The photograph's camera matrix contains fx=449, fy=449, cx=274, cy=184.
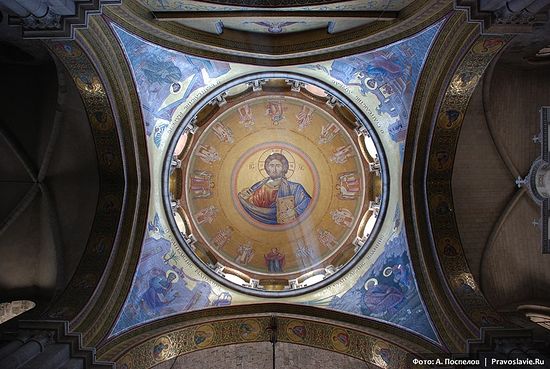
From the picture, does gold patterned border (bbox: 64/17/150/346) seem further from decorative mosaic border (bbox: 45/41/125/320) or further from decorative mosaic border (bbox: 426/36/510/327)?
decorative mosaic border (bbox: 426/36/510/327)

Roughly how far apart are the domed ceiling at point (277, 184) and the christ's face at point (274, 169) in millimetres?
37

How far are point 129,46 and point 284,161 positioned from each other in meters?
7.53

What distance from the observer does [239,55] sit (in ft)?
38.6

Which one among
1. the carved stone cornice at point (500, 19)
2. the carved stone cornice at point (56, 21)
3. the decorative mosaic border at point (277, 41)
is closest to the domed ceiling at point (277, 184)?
the decorative mosaic border at point (277, 41)

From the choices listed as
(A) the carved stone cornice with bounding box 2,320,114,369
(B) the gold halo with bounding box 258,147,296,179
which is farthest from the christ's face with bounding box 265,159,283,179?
(A) the carved stone cornice with bounding box 2,320,114,369

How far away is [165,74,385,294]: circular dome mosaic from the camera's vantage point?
14102 millimetres

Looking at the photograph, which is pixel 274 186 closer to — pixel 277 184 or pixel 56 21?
pixel 277 184

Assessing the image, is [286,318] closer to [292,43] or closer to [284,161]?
[284,161]

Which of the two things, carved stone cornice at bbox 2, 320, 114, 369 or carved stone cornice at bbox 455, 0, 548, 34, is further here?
carved stone cornice at bbox 2, 320, 114, 369

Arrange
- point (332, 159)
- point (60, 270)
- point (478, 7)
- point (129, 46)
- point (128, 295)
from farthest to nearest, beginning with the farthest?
point (332, 159) → point (60, 270) → point (128, 295) → point (129, 46) → point (478, 7)

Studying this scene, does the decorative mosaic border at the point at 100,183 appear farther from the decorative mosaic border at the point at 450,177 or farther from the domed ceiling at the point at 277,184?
the decorative mosaic border at the point at 450,177

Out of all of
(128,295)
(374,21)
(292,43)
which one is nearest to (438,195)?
(374,21)

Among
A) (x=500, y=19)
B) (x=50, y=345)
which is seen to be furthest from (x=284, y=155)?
(x=50, y=345)

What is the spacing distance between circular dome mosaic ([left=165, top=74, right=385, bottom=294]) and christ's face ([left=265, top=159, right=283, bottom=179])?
37 millimetres
